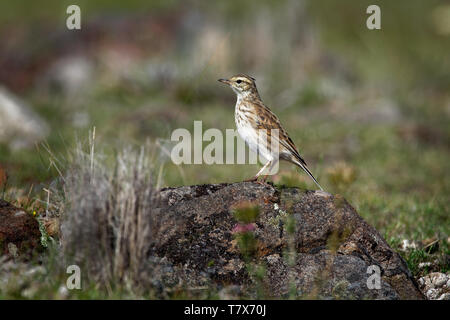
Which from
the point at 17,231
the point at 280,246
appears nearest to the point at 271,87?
the point at 280,246

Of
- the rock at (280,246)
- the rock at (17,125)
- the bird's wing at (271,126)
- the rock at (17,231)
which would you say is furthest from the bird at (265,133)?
the rock at (17,125)

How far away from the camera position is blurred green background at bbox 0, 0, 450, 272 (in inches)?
379

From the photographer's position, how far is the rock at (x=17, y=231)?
5.36 metres

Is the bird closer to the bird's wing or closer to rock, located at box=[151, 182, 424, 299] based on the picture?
the bird's wing

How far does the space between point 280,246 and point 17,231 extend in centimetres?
229

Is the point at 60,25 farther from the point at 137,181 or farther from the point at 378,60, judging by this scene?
the point at 137,181

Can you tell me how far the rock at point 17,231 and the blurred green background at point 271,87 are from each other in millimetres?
1081

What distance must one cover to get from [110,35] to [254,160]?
1259cm

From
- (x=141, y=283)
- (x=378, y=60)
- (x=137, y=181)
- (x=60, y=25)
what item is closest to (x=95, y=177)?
(x=137, y=181)

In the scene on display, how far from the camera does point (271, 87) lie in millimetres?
17750

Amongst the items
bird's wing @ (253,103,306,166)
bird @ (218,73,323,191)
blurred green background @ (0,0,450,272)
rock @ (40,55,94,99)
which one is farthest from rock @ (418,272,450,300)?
rock @ (40,55,94,99)

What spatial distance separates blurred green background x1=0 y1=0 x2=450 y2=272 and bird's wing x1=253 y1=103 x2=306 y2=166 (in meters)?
0.28
